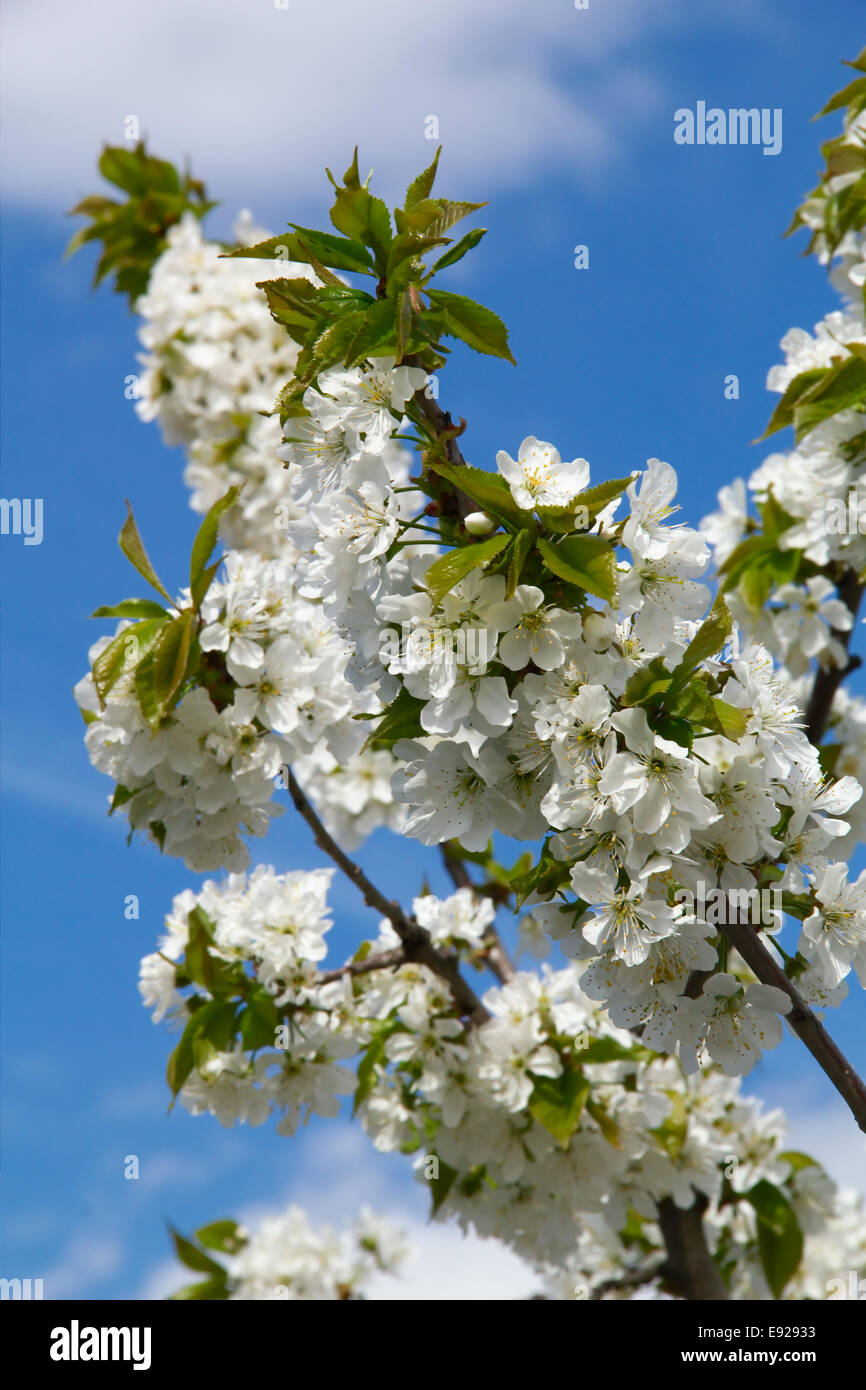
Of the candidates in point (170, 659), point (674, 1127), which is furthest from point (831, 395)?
point (674, 1127)

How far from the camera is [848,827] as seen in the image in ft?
6.53

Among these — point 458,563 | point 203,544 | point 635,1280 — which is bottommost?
point 635,1280

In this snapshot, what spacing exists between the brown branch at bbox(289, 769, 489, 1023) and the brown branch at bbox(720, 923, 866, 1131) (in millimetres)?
1395

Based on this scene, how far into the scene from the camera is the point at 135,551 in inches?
106

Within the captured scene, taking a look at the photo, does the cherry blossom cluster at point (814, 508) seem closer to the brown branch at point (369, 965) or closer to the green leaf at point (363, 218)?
the green leaf at point (363, 218)

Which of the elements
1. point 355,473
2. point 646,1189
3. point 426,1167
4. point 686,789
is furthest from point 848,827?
point 646,1189

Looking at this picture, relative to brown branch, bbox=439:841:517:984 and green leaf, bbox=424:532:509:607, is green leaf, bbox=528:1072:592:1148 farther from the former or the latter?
green leaf, bbox=424:532:509:607

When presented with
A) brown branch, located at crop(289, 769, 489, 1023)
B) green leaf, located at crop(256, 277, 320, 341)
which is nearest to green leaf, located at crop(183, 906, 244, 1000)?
brown branch, located at crop(289, 769, 489, 1023)

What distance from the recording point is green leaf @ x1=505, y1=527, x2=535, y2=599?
5.95 feet

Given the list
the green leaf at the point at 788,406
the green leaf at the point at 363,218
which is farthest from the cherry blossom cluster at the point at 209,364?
the green leaf at the point at 363,218

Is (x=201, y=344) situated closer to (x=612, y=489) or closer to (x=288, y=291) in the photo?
(x=288, y=291)

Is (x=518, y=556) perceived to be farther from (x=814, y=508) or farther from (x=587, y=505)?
(x=814, y=508)

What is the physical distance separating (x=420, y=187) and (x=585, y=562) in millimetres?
789
